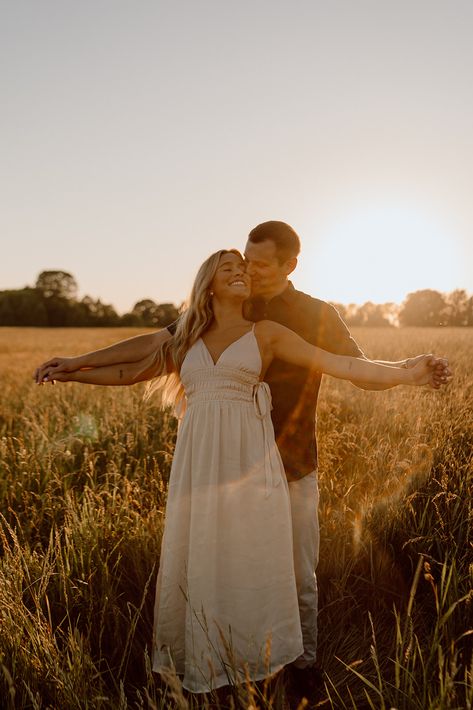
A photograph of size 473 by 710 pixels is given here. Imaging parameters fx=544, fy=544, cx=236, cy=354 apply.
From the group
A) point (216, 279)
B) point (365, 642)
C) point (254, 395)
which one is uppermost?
point (216, 279)

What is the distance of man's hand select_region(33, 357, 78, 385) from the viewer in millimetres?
2779

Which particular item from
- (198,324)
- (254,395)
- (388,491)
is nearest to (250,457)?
(254,395)

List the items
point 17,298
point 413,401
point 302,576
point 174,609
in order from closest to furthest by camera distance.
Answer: point 174,609 < point 302,576 < point 413,401 < point 17,298

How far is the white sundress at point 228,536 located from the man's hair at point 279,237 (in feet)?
1.79

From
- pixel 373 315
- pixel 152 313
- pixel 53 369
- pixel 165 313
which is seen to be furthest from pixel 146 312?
pixel 53 369

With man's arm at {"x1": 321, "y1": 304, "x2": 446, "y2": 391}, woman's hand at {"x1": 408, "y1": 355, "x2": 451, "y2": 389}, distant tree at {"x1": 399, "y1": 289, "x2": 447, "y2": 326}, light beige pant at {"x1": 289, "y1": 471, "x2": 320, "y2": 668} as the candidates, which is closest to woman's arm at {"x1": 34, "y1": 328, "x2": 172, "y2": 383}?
man's arm at {"x1": 321, "y1": 304, "x2": 446, "y2": 391}

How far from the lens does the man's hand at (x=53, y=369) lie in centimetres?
278

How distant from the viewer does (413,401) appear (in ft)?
16.9

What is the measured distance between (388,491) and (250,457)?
163 cm

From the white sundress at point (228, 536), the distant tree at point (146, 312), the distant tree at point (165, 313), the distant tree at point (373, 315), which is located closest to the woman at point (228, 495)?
the white sundress at point (228, 536)

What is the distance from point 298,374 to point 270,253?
0.64m

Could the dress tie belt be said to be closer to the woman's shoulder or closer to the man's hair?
the woman's shoulder

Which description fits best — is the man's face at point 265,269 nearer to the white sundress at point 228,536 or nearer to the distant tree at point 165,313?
the white sundress at point 228,536

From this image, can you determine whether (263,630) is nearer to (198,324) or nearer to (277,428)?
(277,428)
